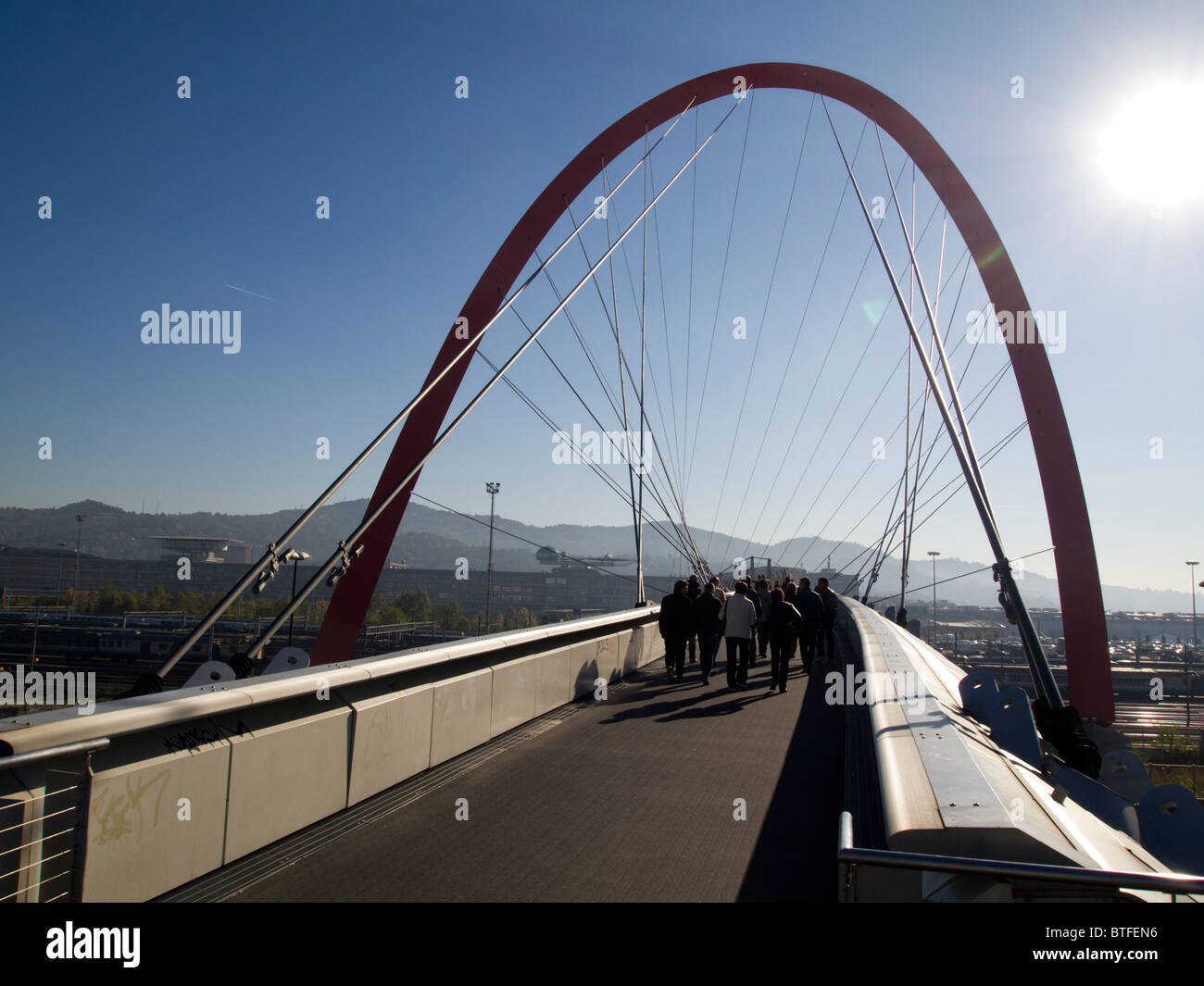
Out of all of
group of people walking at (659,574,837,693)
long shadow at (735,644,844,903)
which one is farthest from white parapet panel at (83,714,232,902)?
group of people walking at (659,574,837,693)

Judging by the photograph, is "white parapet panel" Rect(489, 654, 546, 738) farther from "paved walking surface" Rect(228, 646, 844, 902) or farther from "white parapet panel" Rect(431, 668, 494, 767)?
"paved walking surface" Rect(228, 646, 844, 902)

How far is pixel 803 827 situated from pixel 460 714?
310 cm

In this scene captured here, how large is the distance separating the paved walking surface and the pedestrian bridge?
0.8 inches

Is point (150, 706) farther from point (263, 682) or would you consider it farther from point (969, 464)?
point (969, 464)

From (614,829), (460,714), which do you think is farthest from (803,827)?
(460,714)

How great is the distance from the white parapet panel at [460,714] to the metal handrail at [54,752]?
3248 mm

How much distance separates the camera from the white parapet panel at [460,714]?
6453mm

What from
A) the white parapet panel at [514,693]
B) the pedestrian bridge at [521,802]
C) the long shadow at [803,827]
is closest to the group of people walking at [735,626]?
the long shadow at [803,827]

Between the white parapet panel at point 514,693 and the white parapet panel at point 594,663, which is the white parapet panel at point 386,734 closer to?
the white parapet panel at point 514,693

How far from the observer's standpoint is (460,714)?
22.5ft

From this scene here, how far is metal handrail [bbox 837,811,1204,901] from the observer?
97.1 inches

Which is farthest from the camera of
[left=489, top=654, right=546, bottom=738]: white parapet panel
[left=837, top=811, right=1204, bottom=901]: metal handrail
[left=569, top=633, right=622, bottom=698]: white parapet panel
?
[left=569, top=633, right=622, bottom=698]: white parapet panel

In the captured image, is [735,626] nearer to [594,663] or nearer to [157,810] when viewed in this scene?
[594,663]
